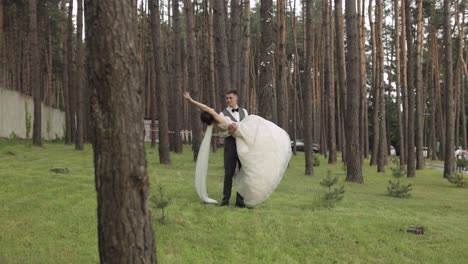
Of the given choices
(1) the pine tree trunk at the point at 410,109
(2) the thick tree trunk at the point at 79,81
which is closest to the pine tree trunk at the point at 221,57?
(1) the pine tree trunk at the point at 410,109

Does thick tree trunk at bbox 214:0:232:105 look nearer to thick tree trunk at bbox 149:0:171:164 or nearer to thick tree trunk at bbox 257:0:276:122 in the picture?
thick tree trunk at bbox 257:0:276:122

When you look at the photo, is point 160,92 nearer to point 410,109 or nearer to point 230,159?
point 230,159

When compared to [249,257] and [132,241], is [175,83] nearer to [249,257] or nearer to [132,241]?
[249,257]

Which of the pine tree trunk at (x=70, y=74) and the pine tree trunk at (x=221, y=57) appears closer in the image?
the pine tree trunk at (x=221, y=57)

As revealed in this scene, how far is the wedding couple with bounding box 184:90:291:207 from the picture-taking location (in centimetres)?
777

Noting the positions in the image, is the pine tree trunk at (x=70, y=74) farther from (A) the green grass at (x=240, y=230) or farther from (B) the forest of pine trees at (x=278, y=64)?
(A) the green grass at (x=240, y=230)

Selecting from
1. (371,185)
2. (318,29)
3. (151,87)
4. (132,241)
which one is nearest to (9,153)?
(371,185)

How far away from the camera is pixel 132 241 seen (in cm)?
350

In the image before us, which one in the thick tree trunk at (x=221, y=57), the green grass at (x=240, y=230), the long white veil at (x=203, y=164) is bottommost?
the green grass at (x=240, y=230)

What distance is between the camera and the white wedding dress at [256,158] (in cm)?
778

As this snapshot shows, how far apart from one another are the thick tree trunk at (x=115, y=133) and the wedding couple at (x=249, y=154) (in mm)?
4107

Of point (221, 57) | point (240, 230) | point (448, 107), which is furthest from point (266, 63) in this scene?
point (240, 230)

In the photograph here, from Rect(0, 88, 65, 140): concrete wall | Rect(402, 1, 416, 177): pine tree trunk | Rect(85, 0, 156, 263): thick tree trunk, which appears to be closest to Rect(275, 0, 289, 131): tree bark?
Rect(402, 1, 416, 177): pine tree trunk

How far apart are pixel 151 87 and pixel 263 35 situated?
28.9 meters
